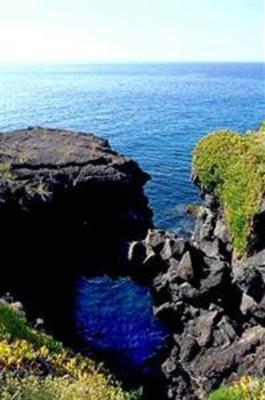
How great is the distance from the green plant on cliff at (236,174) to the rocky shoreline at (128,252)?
47.0 inches

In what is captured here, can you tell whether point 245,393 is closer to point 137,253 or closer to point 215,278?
point 215,278

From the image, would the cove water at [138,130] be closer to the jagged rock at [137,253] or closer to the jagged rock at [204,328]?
the jagged rock at [137,253]

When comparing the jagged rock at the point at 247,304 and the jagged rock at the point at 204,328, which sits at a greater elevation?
the jagged rock at the point at 247,304

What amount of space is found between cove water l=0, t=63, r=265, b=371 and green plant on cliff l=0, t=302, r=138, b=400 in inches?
502

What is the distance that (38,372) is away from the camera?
21.6m

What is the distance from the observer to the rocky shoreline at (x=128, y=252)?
116 ft

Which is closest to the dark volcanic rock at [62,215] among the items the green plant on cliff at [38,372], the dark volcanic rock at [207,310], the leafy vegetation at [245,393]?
the dark volcanic rock at [207,310]

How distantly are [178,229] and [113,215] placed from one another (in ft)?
22.6

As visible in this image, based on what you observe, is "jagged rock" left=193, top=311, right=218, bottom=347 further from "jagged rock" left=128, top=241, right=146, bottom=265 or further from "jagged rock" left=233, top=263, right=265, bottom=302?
"jagged rock" left=128, top=241, right=146, bottom=265

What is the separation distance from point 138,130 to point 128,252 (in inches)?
2427

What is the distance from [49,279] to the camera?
49.0 meters

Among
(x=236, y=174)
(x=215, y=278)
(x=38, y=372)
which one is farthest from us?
(x=236, y=174)

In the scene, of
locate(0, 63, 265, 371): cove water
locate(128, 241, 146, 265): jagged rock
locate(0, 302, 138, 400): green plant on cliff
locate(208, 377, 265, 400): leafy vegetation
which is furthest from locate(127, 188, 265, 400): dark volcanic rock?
locate(0, 302, 138, 400): green plant on cliff

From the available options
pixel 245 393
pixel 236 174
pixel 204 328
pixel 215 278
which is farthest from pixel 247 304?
pixel 245 393
